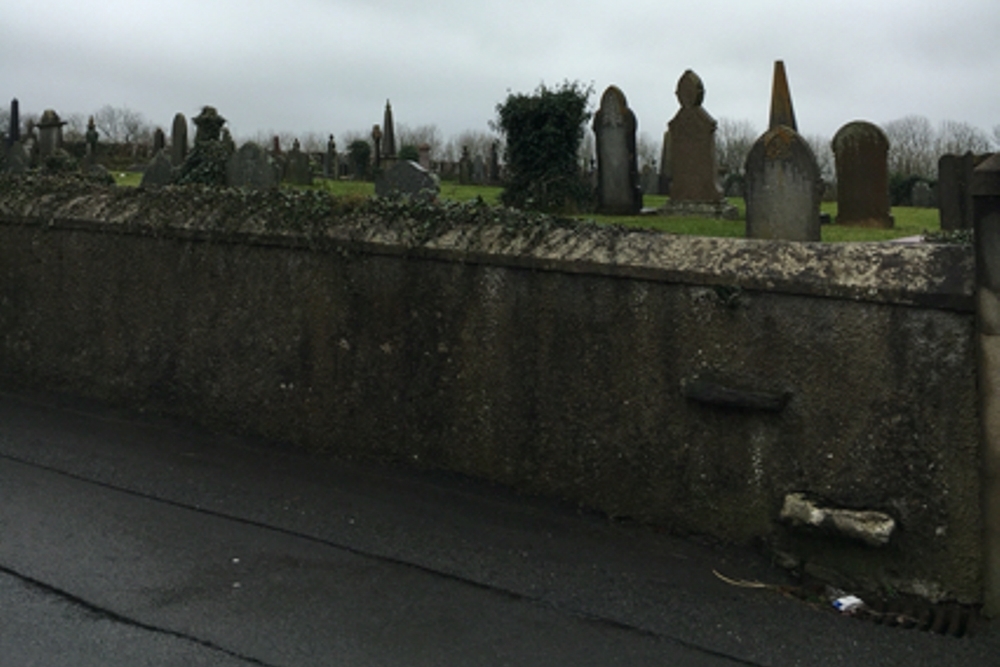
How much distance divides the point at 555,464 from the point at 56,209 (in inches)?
206

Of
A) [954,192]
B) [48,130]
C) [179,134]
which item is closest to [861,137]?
[954,192]

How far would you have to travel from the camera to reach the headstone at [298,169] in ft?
79.9

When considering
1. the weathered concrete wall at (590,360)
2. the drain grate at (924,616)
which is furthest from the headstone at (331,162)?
the drain grate at (924,616)

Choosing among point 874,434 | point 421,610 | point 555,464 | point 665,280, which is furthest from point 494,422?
point 874,434

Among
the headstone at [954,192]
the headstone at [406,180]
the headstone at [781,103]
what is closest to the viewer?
the headstone at [406,180]

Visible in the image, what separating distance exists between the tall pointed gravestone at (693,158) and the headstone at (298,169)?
35.6 feet

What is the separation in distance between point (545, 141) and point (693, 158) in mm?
2485

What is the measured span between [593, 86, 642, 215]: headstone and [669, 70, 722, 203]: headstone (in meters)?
0.69

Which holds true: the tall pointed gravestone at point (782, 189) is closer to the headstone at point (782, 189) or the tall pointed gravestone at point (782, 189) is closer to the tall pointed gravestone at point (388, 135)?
the headstone at point (782, 189)

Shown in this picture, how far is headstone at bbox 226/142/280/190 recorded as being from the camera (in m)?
9.82

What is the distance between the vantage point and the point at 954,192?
13539mm

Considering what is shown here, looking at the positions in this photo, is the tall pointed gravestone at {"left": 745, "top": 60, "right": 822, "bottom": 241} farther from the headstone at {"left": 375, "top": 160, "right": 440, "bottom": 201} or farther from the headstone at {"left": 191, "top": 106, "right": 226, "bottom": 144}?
the headstone at {"left": 191, "top": 106, "right": 226, "bottom": 144}

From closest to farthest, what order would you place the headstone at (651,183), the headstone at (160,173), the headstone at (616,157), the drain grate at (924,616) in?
1. the drain grate at (924,616)
2. the headstone at (160,173)
3. the headstone at (616,157)
4. the headstone at (651,183)

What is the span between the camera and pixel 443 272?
6.60 meters
